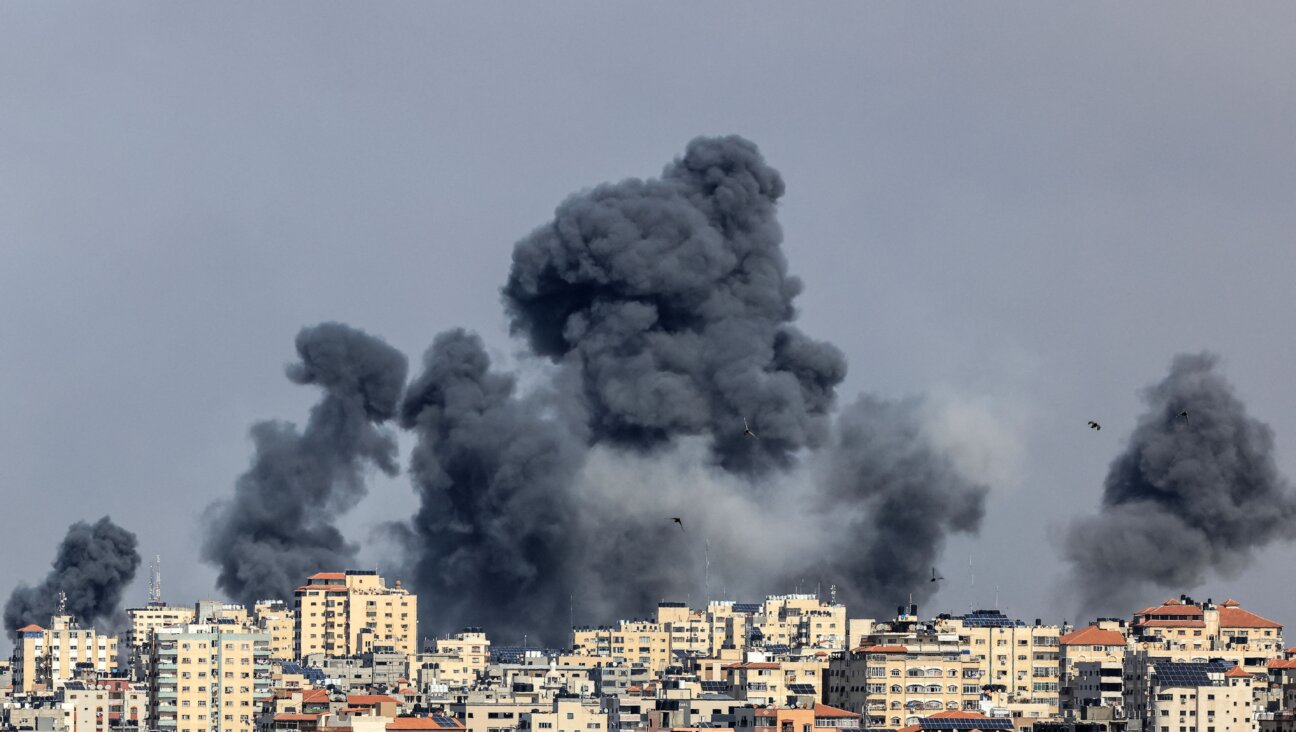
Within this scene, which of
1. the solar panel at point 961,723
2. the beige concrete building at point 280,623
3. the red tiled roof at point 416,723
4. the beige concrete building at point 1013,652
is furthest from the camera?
the beige concrete building at point 280,623

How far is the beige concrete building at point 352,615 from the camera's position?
413 ft

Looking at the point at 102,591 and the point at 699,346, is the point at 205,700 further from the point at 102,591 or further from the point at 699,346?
the point at 102,591

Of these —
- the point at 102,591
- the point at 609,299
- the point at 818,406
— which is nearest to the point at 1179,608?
the point at 818,406

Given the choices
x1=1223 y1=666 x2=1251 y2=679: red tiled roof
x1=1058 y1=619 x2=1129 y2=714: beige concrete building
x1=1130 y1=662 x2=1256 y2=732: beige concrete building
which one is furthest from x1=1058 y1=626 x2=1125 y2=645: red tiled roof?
x1=1130 y1=662 x2=1256 y2=732: beige concrete building

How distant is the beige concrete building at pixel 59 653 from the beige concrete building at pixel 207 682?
34535mm

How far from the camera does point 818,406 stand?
122 meters

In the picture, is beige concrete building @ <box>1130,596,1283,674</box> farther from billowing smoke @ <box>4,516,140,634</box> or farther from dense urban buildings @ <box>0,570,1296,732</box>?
billowing smoke @ <box>4,516,140,634</box>

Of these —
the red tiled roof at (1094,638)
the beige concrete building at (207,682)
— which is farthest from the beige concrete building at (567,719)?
the red tiled roof at (1094,638)

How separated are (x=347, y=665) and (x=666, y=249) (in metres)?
20.4

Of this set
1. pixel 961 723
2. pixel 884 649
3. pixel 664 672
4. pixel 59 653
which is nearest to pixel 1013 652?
pixel 664 672

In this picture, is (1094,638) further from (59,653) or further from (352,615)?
(59,653)

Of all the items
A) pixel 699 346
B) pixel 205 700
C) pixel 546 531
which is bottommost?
pixel 205 700

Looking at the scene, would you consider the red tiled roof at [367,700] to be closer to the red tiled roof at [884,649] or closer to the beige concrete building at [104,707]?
the beige concrete building at [104,707]

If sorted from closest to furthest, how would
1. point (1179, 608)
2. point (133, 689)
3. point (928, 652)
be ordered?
1. point (928, 652)
2. point (133, 689)
3. point (1179, 608)
